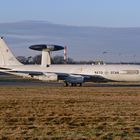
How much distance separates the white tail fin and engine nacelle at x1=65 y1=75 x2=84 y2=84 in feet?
35.2

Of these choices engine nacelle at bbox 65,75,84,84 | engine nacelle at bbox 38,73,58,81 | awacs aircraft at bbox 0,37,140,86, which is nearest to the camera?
awacs aircraft at bbox 0,37,140,86

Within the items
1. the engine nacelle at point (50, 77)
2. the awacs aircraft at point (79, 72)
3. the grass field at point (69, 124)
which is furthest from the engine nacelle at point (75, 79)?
the grass field at point (69, 124)

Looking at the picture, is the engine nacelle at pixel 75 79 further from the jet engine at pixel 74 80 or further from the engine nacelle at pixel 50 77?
the engine nacelle at pixel 50 77

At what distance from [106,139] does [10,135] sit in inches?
114

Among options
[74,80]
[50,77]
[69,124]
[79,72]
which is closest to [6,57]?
[50,77]

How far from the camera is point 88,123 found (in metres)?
20.4

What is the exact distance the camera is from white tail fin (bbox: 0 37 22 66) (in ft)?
253

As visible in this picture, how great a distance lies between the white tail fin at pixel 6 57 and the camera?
3036 inches

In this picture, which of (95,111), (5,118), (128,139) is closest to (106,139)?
(128,139)

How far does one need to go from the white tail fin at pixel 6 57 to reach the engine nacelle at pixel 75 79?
10.7 metres

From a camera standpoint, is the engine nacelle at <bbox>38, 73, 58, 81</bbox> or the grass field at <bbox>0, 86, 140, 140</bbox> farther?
the engine nacelle at <bbox>38, 73, 58, 81</bbox>

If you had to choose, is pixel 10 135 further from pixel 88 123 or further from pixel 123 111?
pixel 123 111

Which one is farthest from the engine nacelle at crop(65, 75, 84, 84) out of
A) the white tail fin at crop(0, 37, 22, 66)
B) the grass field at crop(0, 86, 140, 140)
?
the grass field at crop(0, 86, 140, 140)

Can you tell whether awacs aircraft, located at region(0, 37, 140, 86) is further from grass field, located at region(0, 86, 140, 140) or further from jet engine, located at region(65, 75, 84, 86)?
grass field, located at region(0, 86, 140, 140)
